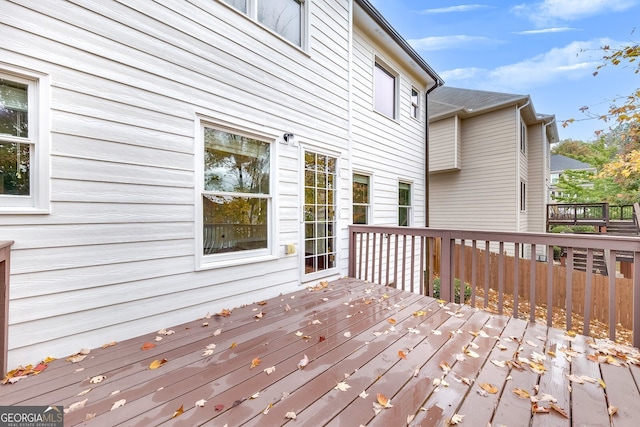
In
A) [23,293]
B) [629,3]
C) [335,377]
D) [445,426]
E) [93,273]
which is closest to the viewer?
[445,426]

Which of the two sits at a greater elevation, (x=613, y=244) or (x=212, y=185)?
(x=212, y=185)

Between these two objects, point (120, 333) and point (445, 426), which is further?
point (120, 333)

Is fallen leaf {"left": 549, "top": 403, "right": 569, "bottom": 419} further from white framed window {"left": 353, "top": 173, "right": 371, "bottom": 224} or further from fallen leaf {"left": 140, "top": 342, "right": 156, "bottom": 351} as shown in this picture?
white framed window {"left": 353, "top": 173, "right": 371, "bottom": 224}

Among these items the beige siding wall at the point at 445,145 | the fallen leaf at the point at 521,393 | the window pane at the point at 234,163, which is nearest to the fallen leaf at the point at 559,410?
the fallen leaf at the point at 521,393

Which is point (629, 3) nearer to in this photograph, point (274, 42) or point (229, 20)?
point (274, 42)

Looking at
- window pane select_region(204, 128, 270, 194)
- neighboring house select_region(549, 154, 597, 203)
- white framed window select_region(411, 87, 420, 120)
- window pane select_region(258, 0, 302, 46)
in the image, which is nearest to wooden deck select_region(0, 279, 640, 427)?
window pane select_region(204, 128, 270, 194)

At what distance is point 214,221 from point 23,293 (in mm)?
1575

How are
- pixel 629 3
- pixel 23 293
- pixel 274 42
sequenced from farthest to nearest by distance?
pixel 629 3
pixel 274 42
pixel 23 293

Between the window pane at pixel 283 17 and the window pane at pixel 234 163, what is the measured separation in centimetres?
177

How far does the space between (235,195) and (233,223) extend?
0.35 meters

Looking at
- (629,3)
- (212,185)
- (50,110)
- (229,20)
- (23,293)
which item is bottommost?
(23,293)

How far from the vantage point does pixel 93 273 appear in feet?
7.47

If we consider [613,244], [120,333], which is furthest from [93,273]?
[613,244]

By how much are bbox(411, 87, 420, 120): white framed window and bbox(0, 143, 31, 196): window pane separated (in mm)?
7725
